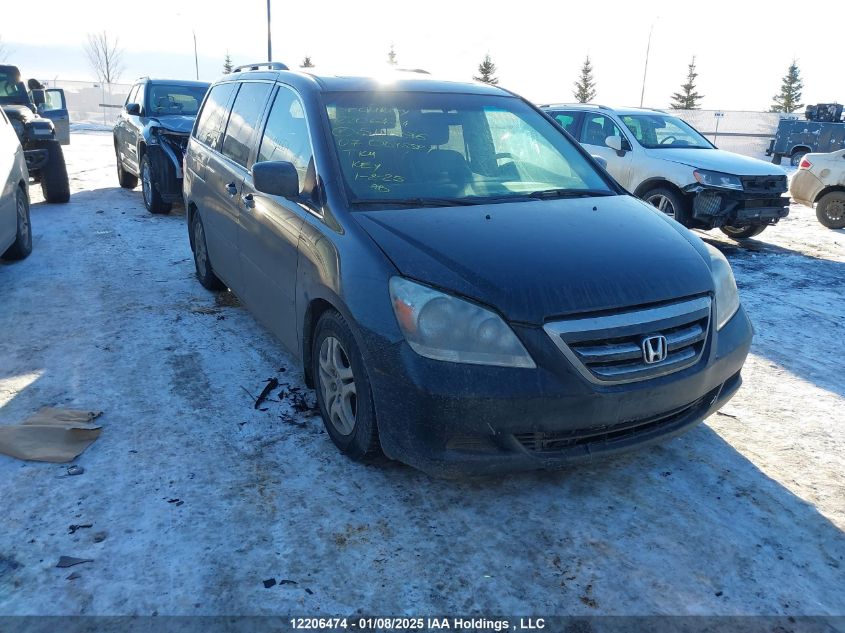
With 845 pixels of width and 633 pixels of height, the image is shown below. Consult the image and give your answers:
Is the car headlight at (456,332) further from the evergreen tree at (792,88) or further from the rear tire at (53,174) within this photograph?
the evergreen tree at (792,88)

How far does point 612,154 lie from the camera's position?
30.9 ft

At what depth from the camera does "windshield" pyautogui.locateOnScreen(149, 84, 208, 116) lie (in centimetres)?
1030

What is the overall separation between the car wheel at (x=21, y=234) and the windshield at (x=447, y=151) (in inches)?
180

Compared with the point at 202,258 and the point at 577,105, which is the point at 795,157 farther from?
the point at 202,258

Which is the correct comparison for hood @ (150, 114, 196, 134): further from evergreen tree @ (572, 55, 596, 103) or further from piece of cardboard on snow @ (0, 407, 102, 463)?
evergreen tree @ (572, 55, 596, 103)

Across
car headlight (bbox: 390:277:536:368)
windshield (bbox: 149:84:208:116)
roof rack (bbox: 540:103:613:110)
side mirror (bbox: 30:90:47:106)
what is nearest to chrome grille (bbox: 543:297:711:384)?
car headlight (bbox: 390:277:536:368)

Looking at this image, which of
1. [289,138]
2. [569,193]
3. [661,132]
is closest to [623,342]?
[569,193]

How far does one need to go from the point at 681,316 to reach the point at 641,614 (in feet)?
3.90

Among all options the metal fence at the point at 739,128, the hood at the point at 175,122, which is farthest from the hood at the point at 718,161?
the metal fence at the point at 739,128

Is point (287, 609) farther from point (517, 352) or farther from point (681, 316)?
point (681, 316)

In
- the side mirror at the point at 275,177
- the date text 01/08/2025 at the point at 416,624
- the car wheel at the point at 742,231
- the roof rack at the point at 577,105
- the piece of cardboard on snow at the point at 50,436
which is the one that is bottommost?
the date text 01/08/2025 at the point at 416,624

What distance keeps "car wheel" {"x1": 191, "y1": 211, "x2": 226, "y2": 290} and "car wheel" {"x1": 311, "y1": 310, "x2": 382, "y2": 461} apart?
2.72m

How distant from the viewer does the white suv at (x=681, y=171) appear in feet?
26.7

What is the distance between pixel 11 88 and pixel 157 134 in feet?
18.9
